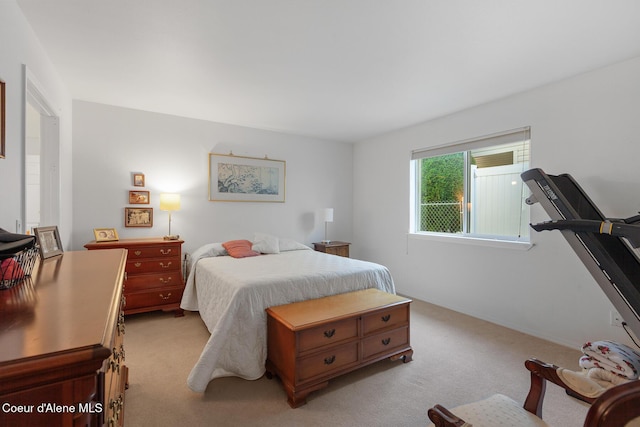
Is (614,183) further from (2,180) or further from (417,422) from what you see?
(2,180)

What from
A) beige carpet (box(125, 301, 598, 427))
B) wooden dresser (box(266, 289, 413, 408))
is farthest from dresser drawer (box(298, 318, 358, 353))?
beige carpet (box(125, 301, 598, 427))

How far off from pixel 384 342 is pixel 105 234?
3216 millimetres

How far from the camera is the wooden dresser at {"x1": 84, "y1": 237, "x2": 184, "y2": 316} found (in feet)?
10.8

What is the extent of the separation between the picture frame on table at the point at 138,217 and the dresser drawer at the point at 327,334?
2.80m

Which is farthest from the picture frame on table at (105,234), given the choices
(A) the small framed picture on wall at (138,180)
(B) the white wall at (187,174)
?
(A) the small framed picture on wall at (138,180)

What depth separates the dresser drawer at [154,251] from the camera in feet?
10.8

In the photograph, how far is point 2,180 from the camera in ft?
5.24

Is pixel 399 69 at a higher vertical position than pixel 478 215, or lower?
higher

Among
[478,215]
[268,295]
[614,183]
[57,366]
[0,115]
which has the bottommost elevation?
[268,295]

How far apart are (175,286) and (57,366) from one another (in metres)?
3.33

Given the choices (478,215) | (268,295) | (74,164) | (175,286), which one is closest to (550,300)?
(478,215)

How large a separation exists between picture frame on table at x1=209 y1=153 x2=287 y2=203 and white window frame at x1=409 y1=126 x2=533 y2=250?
2017mm

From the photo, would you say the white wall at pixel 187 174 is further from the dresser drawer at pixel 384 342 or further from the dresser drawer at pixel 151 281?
the dresser drawer at pixel 384 342

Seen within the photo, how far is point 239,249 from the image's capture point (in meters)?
3.72
